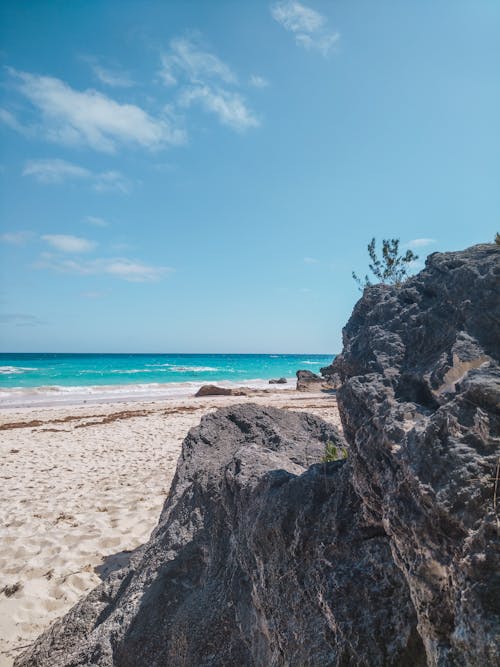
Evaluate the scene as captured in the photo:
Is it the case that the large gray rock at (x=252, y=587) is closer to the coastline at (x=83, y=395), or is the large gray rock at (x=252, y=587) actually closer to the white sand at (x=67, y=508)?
the white sand at (x=67, y=508)

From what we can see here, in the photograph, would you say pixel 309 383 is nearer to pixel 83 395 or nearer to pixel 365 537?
pixel 83 395

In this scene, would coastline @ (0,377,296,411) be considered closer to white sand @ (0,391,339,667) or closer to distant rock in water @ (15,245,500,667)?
white sand @ (0,391,339,667)

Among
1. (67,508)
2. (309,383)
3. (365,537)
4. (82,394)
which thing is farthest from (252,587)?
(309,383)

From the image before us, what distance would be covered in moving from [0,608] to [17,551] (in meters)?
1.29

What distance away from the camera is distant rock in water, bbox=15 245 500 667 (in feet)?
4.94

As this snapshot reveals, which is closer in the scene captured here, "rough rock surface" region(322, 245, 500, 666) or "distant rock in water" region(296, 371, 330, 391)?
"rough rock surface" region(322, 245, 500, 666)

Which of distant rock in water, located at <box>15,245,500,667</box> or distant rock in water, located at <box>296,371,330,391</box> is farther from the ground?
distant rock in water, located at <box>15,245,500,667</box>

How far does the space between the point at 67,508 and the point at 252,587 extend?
17.5 feet

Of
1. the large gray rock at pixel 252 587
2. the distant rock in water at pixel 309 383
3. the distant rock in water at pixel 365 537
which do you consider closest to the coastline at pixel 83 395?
the distant rock in water at pixel 309 383

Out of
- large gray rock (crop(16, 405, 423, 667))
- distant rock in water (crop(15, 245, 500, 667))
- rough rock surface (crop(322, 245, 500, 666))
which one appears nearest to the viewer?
rough rock surface (crop(322, 245, 500, 666))

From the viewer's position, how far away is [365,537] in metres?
2.09

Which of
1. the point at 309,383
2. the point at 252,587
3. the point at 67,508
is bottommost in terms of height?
the point at 309,383

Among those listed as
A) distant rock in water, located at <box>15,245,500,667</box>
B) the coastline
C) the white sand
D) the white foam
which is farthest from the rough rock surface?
the white foam

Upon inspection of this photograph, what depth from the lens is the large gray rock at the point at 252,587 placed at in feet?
6.28
